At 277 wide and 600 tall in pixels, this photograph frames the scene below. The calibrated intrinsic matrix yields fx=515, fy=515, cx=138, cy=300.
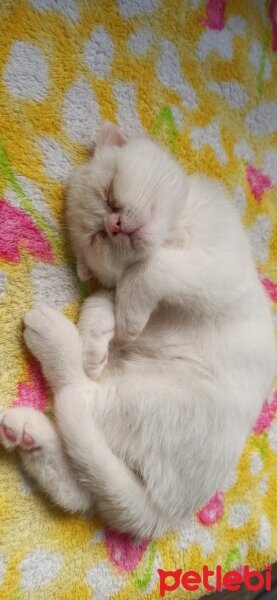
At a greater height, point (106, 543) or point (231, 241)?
point (231, 241)

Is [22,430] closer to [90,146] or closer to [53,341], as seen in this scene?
[53,341]

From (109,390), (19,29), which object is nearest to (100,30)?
(19,29)

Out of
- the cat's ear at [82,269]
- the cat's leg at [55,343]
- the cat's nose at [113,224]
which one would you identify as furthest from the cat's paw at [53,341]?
the cat's nose at [113,224]

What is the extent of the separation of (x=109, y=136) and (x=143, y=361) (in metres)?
0.48

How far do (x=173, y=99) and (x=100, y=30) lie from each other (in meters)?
0.24

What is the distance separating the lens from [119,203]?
3.16 feet

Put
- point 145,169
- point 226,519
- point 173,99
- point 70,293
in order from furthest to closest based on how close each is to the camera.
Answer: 1. point 226,519
2. point 173,99
3. point 70,293
4. point 145,169

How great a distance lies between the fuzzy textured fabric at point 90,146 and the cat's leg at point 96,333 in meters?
0.06

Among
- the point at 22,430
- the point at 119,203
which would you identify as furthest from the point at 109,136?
the point at 22,430

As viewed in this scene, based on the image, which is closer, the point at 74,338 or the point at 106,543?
the point at 74,338

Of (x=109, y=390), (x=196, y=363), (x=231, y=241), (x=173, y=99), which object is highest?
(x=173, y=99)

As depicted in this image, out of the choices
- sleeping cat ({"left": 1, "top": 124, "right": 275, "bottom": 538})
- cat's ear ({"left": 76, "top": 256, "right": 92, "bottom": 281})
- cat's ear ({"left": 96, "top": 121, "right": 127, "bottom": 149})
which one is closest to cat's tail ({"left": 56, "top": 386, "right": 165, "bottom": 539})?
sleeping cat ({"left": 1, "top": 124, "right": 275, "bottom": 538})

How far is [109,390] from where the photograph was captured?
1046 mm

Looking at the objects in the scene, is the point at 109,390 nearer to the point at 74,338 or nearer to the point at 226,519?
the point at 74,338
